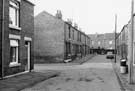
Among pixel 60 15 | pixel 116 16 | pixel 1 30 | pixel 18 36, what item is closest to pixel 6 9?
pixel 1 30

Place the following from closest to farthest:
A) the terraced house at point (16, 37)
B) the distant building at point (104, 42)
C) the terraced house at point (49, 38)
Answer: the terraced house at point (16, 37), the terraced house at point (49, 38), the distant building at point (104, 42)

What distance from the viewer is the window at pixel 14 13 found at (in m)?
14.7

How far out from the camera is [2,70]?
12.8 metres

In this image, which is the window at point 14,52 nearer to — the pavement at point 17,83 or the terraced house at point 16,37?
the terraced house at point 16,37

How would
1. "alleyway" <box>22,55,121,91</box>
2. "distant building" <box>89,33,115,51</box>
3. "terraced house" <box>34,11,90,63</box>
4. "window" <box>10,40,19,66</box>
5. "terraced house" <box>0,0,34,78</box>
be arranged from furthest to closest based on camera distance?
"distant building" <box>89,33,115,51</box> → "terraced house" <box>34,11,90,63</box> → "window" <box>10,40,19,66</box> → "terraced house" <box>0,0,34,78</box> → "alleyway" <box>22,55,121,91</box>

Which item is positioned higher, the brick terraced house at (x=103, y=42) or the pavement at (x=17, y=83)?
the brick terraced house at (x=103, y=42)

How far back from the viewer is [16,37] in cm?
1516

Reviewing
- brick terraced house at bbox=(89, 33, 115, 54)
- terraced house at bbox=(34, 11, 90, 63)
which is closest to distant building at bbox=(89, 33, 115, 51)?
brick terraced house at bbox=(89, 33, 115, 54)

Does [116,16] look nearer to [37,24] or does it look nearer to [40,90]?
[37,24]

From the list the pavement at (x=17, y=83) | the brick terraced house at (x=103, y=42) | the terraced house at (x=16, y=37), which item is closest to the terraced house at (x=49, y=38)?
the terraced house at (x=16, y=37)

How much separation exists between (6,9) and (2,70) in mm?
A: 4114

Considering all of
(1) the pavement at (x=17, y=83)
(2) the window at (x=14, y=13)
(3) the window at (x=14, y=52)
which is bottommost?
(1) the pavement at (x=17, y=83)

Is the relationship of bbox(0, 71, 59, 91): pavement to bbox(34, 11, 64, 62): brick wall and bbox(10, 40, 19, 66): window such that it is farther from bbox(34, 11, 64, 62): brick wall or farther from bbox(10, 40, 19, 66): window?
bbox(34, 11, 64, 62): brick wall

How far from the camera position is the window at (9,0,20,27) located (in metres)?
14.7
